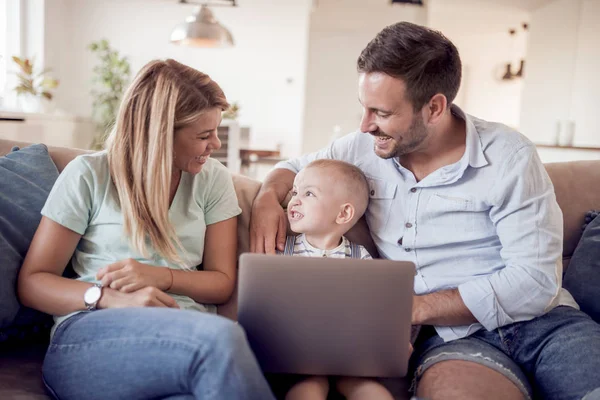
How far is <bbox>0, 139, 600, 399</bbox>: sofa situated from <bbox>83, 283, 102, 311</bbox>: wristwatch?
8.1 inches

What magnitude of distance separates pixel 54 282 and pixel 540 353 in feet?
3.73

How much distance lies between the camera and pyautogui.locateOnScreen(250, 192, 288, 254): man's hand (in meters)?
1.55

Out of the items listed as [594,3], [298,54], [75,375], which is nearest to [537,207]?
[75,375]

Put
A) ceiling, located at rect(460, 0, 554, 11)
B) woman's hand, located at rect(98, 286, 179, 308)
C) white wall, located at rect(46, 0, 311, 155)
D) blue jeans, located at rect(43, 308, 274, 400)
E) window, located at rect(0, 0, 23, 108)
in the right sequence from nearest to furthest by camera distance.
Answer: blue jeans, located at rect(43, 308, 274, 400) < woman's hand, located at rect(98, 286, 179, 308) < window, located at rect(0, 0, 23, 108) < white wall, located at rect(46, 0, 311, 155) < ceiling, located at rect(460, 0, 554, 11)

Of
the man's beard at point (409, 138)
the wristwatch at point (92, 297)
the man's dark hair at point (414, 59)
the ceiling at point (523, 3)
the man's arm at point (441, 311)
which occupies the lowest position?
the man's arm at point (441, 311)

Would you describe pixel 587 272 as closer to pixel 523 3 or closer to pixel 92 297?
pixel 92 297

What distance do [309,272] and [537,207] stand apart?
0.69m

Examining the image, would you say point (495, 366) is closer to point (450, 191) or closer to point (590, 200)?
point (450, 191)

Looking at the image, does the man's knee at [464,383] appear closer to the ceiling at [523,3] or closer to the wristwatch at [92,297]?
the wristwatch at [92,297]

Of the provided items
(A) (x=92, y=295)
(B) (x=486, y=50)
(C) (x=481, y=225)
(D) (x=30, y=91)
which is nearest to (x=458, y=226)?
(C) (x=481, y=225)

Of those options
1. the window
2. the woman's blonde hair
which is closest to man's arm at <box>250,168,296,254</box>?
the woman's blonde hair

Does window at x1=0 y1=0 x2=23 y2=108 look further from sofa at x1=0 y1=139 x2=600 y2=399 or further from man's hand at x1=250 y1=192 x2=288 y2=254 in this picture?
man's hand at x1=250 y1=192 x2=288 y2=254

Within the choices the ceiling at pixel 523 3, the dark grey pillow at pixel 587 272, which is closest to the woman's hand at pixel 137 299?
the dark grey pillow at pixel 587 272

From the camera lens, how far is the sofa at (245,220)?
1287 mm
